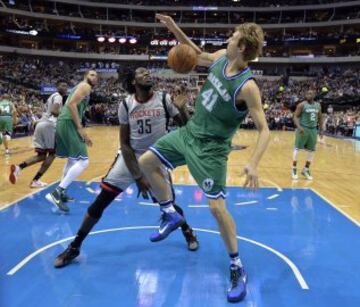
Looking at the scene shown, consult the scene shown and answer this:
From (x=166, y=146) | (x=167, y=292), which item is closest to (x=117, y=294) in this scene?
(x=167, y=292)

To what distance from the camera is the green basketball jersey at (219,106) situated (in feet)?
11.6

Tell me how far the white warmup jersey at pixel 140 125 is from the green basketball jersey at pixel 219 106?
0.57 m

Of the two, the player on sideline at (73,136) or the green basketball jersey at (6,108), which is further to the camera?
the green basketball jersey at (6,108)

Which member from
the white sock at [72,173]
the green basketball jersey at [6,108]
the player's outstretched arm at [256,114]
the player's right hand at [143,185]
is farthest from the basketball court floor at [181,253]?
the green basketball jersey at [6,108]

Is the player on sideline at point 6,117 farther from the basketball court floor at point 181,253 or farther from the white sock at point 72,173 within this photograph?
the white sock at point 72,173

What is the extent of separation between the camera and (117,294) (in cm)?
353

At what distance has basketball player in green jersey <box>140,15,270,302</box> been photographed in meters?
3.44

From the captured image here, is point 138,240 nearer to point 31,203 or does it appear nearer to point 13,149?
→ point 31,203

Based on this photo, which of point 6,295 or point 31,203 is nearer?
point 6,295

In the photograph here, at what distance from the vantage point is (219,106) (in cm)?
363

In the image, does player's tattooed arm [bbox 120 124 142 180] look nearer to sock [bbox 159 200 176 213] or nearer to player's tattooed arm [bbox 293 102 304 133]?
sock [bbox 159 200 176 213]

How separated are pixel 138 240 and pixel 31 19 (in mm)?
48802

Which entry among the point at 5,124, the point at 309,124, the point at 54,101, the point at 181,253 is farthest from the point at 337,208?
the point at 5,124

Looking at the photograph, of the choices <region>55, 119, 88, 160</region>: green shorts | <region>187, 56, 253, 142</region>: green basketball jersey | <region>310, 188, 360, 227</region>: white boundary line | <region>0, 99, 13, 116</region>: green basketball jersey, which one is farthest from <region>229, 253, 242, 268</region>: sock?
<region>0, 99, 13, 116</region>: green basketball jersey
